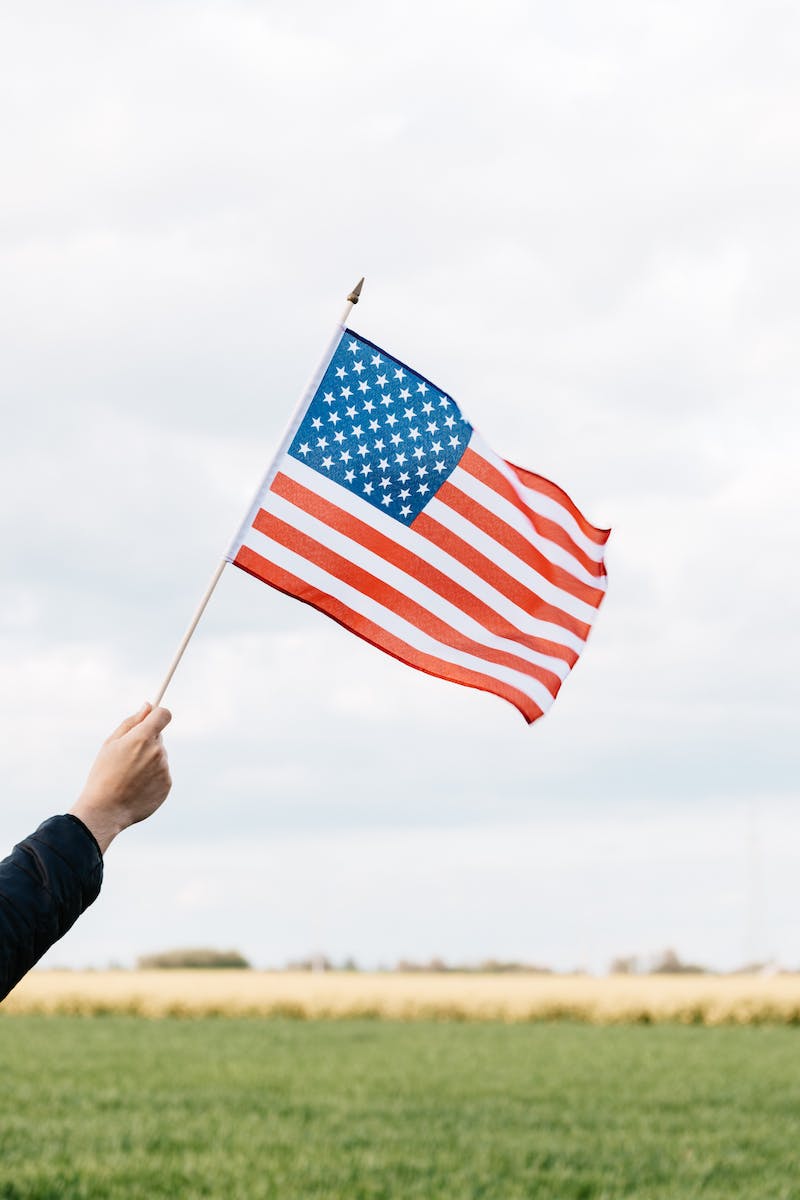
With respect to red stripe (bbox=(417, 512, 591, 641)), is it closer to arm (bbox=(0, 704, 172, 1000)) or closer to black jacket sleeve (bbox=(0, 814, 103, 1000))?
arm (bbox=(0, 704, 172, 1000))

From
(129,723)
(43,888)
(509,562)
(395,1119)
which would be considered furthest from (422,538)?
(395,1119)

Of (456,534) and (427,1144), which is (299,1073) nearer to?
(427,1144)

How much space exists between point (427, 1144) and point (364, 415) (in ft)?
30.3

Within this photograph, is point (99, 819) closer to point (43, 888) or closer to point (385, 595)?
point (43, 888)

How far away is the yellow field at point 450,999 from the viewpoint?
38.5 meters

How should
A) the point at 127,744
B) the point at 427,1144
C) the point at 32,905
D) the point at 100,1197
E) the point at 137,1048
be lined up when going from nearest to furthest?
the point at 32,905 < the point at 127,744 < the point at 100,1197 < the point at 427,1144 < the point at 137,1048

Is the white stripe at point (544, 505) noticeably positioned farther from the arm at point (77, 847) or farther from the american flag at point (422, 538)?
the arm at point (77, 847)

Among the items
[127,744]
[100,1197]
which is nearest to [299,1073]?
[100,1197]

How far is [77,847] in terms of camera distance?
2.93 meters

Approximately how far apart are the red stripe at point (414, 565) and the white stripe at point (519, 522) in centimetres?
38

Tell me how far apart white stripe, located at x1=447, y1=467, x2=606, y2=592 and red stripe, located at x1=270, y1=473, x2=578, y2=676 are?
0.38m

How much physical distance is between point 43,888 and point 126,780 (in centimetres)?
37

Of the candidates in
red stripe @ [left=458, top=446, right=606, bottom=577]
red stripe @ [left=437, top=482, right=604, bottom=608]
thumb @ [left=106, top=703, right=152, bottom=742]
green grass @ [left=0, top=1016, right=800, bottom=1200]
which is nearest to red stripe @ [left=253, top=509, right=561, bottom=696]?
red stripe @ [left=437, top=482, right=604, bottom=608]

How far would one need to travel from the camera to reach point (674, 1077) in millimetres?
20594
